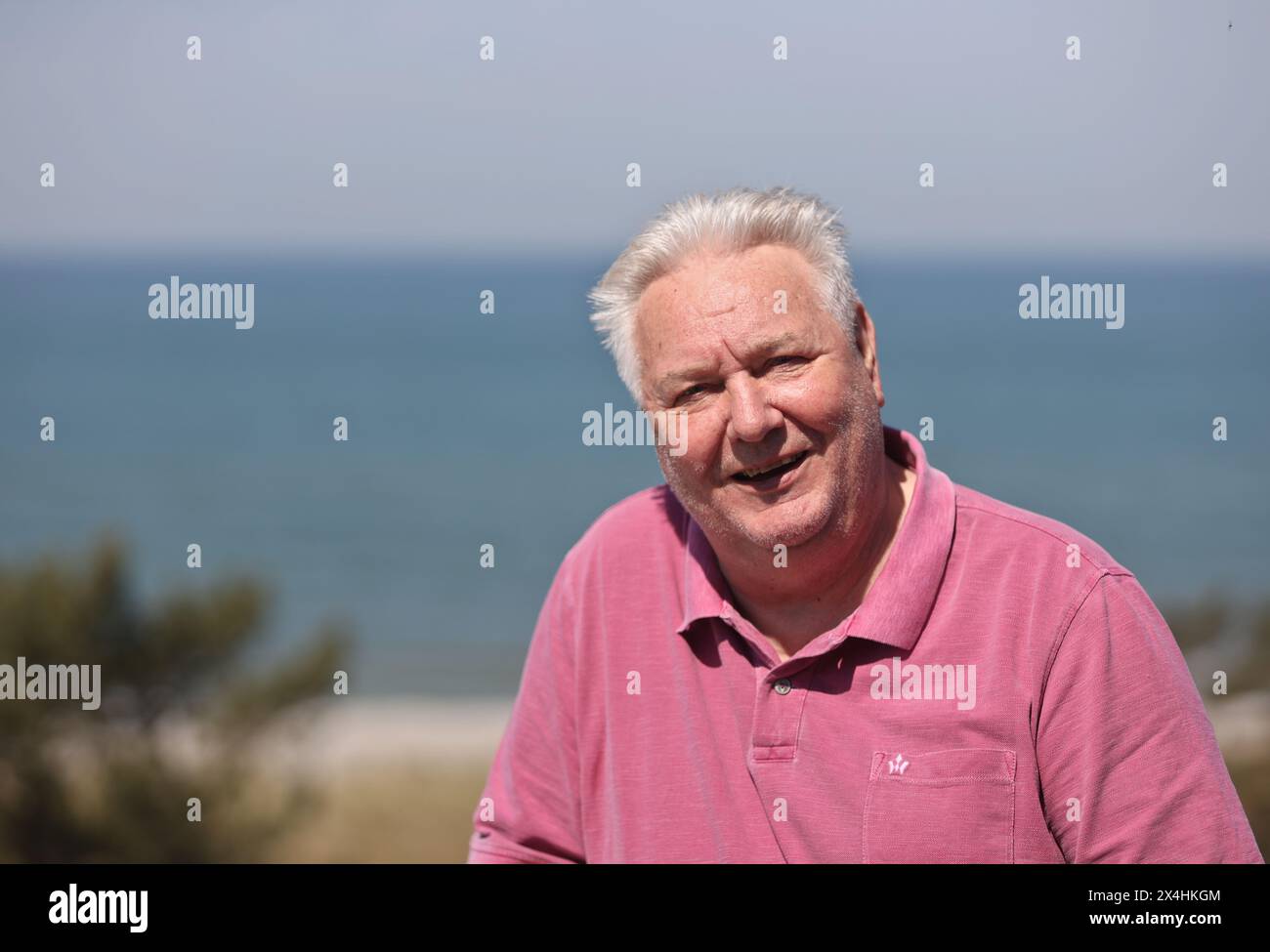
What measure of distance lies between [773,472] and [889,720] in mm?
403

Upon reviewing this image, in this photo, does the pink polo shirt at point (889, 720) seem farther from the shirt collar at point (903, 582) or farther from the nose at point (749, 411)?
the nose at point (749, 411)

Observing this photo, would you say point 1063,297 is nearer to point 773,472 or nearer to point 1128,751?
point 773,472

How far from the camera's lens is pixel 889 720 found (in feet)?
5.86

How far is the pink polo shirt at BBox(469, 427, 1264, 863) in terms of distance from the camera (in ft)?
5.49

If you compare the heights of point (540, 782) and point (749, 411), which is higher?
point (749, 411)

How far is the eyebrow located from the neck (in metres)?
0.26

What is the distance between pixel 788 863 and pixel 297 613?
12167 mm

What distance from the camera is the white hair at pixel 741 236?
1880 mm

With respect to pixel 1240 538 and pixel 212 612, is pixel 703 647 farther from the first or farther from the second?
pixel 1240 538

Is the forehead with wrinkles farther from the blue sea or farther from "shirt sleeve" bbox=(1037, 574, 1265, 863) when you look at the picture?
the blue sea

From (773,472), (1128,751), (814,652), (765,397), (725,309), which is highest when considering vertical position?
(725,309)

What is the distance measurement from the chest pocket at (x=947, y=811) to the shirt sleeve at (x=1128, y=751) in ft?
0.23
